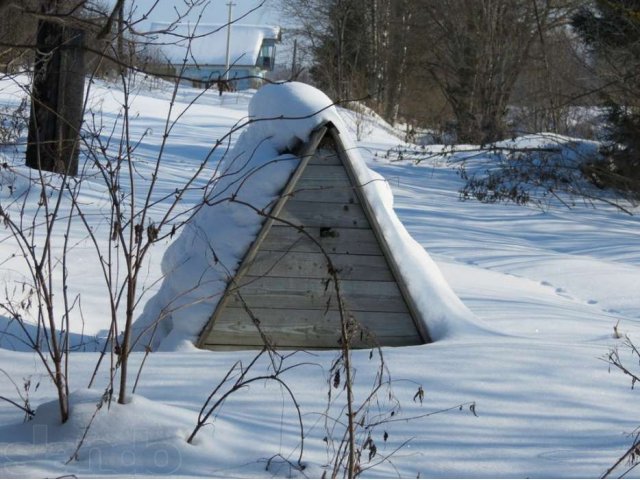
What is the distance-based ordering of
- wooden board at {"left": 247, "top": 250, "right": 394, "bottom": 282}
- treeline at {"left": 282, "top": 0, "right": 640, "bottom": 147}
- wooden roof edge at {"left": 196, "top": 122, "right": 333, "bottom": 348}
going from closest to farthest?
wooden roof edge at {"left": 196, "top": 122, "right": 333, "bottom": 348}
wooden board at {"left": 247, "top": 250, "right": 394, "bottom": 282}
treeline at {"left": 282, "top": 0, "right": 640, "bottom": 147}

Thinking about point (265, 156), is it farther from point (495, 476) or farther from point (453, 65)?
point (453, 65)

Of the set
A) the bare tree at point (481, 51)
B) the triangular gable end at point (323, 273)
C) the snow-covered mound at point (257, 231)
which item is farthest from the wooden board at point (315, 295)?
the bare tree at point (481, 51)

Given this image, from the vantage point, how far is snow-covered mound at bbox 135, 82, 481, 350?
489 cm

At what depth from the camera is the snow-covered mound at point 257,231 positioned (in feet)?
16.0

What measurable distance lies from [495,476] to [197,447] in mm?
944

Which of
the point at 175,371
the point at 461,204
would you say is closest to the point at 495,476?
the point at 175,371

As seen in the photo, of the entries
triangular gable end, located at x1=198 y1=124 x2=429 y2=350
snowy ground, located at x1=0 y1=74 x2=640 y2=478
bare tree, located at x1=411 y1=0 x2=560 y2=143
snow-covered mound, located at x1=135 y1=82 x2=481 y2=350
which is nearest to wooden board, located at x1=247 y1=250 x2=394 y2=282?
triangular gable end, located at x1=198 y1=124 x2=429 y2=350

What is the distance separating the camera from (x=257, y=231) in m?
4.91

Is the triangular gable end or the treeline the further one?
the treeline

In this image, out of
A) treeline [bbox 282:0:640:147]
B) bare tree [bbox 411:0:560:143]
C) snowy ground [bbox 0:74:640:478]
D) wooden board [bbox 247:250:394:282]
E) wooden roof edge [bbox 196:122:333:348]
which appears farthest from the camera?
treeline [bbox 282:0:640:147]

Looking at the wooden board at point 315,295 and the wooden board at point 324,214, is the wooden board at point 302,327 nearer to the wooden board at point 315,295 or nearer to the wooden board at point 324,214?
the wooden board at point 315,295

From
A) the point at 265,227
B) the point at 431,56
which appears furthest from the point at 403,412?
the point at 431,56

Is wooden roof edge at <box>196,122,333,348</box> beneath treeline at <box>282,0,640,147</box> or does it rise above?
beneath

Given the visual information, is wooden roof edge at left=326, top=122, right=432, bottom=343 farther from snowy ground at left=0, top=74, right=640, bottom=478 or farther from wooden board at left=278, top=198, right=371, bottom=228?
snowy ground at left=0, top=74, right=640, bottom=478
